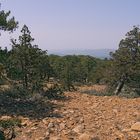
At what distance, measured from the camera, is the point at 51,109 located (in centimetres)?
1688

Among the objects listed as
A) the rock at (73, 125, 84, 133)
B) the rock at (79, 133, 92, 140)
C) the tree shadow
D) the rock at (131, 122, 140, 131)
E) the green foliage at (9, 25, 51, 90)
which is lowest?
the rock at (79, 133, 92, 140)

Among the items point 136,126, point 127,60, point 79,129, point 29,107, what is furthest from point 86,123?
point 127,60

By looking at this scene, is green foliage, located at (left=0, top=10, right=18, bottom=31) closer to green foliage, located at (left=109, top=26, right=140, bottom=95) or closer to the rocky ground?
the rocky ground

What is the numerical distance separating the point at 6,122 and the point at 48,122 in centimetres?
681

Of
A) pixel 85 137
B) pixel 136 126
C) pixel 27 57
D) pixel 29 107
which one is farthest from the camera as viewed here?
pixel 27 57

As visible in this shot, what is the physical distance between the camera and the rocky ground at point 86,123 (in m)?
13.1

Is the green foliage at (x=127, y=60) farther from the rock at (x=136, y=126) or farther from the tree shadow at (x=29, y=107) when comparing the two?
the rock at (x=136, y=126)

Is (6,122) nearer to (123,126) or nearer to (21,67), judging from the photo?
(123,126)

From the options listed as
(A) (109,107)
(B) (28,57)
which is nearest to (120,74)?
(B) (28,57)

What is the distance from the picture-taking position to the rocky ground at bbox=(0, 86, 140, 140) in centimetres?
1305

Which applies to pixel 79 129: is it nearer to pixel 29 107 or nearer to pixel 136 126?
pixel 136 126

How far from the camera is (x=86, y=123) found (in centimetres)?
1439

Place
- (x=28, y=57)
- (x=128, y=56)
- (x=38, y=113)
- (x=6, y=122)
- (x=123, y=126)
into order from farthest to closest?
(x=128, y=56), (x=28, y=57), (x=38, y=113), (x=123, y=126), (x=6, y=122)

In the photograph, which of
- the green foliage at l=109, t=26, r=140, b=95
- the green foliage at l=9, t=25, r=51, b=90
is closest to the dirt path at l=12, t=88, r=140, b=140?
the green foliage at l=9, t=25, r=51, b=90
